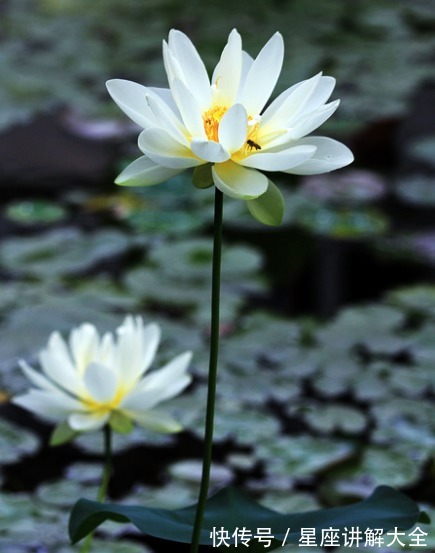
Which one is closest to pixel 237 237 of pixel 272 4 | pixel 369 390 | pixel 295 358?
pixel 295 358

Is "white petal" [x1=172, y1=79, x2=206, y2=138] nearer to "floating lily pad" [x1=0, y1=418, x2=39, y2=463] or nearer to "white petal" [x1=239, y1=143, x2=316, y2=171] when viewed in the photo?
"white petal" [x1=239, y1=143, x2=316, y2=171]

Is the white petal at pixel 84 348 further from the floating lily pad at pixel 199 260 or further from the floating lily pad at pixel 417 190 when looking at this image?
the floating lily pad at pixel 417 190

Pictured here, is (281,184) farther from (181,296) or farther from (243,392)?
(243,392)

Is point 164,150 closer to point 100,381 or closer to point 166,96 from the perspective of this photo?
point 166,96

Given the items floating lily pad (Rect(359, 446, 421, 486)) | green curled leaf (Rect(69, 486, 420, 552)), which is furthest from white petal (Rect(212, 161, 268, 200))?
floating lily pad (Rect(359, 446, 421, 486))

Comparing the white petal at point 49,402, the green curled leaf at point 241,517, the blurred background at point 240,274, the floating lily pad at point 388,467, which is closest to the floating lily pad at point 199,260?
the blurred background at point 240,274

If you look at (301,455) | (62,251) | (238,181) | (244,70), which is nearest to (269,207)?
(238,181)
